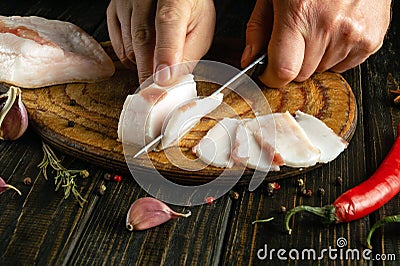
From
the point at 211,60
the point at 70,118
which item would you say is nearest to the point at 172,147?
the point at 70,118

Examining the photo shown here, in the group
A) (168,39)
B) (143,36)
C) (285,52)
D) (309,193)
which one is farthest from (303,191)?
(143,36)

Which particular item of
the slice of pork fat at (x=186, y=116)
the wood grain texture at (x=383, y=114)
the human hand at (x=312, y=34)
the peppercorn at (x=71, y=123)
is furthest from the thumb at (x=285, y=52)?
the peppercorn at (x=71, y=123)

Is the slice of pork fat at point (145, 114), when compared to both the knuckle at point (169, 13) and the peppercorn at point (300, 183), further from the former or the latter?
the peppercorn at point (300, 183)

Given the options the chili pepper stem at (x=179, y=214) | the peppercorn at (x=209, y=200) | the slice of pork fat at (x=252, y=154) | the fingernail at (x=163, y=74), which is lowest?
the peppercorn at (x=209, y=200)

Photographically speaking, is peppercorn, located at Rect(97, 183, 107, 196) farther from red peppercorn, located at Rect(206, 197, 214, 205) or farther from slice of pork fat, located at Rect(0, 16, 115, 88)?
slice of pork fat, located at Rect(0, 16, 115, 88)

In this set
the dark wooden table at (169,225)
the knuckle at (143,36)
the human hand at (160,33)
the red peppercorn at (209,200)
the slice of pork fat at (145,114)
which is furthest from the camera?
the knuckle at (143,36)

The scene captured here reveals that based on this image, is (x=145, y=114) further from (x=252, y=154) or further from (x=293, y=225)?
(x=293, y=225)
